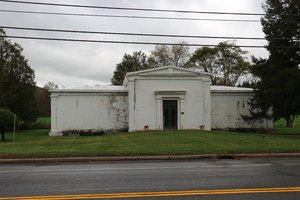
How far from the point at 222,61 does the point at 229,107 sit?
33.5m

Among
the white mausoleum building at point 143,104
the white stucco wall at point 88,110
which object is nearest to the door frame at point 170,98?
the white mausoleum building at point 143,104

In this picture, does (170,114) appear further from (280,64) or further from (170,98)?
(280,64)

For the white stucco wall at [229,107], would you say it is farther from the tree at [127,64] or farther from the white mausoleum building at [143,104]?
the tree at [127,64]

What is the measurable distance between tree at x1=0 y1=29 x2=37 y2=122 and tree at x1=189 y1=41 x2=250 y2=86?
104 feet

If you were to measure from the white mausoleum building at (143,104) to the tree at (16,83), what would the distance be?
15431 mm

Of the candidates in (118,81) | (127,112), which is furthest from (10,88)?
(118,81)

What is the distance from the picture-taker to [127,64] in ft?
294

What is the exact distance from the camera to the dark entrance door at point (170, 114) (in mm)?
38812

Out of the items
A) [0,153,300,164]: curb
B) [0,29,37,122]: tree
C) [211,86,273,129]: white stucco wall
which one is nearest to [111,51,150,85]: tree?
[0,29,37,122]: tree

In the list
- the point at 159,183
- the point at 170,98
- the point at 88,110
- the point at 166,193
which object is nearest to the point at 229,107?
the point at 170,98

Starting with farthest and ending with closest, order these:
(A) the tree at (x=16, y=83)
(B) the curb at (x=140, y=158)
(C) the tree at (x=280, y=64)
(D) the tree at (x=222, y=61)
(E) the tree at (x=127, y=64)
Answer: (E) the tree at (x=127, y=64) < (D) the tree at (x=222, y=61) < (A) the tree at (x=16, y=83) < (C) the tree at (x=280, y=64) < (B) the curb at (x=140, y=158)

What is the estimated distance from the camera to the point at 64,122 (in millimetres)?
38969

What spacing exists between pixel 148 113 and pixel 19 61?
2426 centimetres

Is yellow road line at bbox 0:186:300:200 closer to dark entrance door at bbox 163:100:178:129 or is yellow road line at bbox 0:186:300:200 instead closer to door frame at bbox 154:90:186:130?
door frame at bbox 154:90:186:130
